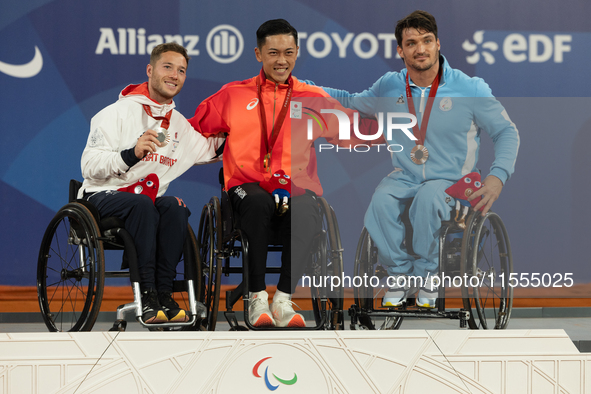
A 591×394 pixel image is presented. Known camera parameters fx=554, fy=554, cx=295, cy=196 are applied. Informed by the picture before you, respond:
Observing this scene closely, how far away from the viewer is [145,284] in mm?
2100

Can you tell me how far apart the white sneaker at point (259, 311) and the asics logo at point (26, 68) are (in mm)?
2112

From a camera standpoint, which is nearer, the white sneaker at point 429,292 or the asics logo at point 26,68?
the white sneaker at point 429,292

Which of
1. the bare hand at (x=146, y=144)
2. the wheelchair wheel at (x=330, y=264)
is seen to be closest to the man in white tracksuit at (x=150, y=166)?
the bare hand at (x=146, y=144)

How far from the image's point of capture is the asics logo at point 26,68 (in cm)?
324

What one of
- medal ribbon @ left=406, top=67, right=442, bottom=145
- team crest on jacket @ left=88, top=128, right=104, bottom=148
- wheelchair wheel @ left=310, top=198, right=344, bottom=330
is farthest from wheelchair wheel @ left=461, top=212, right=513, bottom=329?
team crest on jacket @ left=88, top=128, right=104, bottom=148

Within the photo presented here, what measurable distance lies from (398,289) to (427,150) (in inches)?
22.8

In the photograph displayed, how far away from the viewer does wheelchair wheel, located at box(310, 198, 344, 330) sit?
2.14 m

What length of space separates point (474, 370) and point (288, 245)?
2.64 feet

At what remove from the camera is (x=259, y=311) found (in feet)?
6.80

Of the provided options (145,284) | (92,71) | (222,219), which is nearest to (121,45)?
(92,71)

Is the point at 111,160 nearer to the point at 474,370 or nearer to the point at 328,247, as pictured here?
the point at 328,247

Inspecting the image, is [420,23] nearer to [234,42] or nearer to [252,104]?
[252,104]

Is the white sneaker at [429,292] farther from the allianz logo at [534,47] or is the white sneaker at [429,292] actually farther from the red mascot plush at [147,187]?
the allianz logo at [534,47]

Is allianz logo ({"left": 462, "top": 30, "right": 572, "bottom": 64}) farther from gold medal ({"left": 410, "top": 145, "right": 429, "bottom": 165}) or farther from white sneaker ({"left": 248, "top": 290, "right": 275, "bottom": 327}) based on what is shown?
white sneaker ({"left": 248, "top": 290, "right": 275, "bottom": 327})
